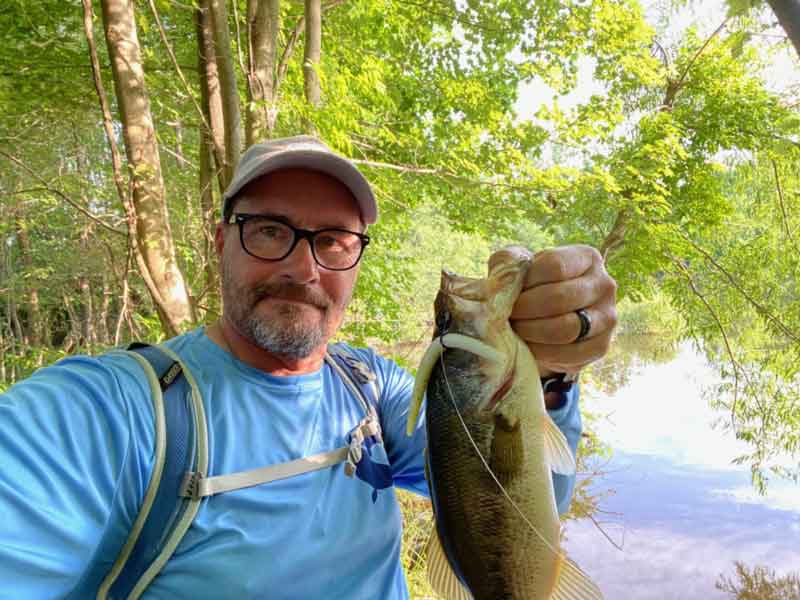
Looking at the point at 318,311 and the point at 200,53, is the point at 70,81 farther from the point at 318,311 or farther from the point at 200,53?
the point at 318,311

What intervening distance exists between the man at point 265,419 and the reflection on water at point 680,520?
254 inches

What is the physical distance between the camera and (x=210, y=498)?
1.33m

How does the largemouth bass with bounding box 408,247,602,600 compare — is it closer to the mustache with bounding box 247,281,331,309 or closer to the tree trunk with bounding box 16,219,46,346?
the mustache with bounding box 247,281,331,309

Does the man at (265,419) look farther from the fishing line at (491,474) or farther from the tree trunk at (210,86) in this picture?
the tree trunk at (210,86)

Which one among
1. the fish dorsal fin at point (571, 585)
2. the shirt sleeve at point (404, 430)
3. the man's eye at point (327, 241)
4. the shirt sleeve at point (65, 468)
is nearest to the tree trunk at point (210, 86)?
the man's eye at point (327, 241)

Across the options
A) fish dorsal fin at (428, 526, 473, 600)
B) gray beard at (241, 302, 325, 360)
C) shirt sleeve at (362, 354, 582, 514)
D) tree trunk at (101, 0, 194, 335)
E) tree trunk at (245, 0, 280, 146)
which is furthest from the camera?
tree trunk at (245, 0, 280, 146)

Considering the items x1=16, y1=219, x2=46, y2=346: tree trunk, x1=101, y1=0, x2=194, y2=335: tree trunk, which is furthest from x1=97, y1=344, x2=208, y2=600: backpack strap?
x1=16, y1=219, x2=46, y2=346: tree trunk

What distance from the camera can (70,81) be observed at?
493 centimetres

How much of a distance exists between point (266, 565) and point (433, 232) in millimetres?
18258

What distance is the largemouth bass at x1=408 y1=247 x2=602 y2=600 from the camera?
50.9 inches

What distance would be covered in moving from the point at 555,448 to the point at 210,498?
96cm

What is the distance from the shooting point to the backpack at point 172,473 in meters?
1.24

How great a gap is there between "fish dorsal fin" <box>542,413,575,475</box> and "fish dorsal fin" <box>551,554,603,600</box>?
234 millimetres

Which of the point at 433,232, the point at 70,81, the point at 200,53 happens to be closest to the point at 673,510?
the point at 200,53
